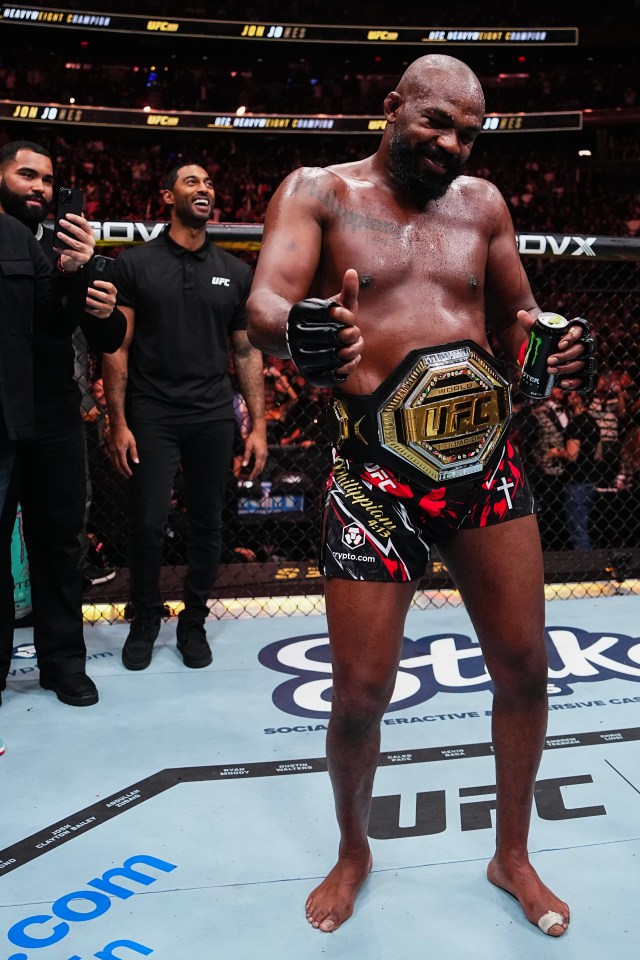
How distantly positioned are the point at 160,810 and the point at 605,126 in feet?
42.0

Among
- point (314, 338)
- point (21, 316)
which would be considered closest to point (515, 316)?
point (314, 338)

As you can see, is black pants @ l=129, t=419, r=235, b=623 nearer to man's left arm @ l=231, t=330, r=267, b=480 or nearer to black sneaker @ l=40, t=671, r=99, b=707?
man's left arm @ l=231, t=330, r=267, b=480

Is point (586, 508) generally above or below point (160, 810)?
above

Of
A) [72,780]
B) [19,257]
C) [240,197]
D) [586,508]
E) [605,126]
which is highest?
[605,126]

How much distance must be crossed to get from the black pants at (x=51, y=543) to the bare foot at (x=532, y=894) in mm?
1450

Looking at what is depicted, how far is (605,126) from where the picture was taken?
12547mm

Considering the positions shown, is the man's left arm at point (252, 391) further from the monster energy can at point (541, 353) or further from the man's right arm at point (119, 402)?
the monster energy can at point (541, 353)

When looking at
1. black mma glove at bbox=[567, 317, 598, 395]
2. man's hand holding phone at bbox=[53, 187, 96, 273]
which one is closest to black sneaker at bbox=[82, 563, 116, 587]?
man's hand holding phone at bbox=[53, 187, 96, 273]

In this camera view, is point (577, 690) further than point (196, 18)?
No

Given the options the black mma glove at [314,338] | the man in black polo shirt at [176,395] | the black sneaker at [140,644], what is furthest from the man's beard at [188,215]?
the black mma glove at [314,338]

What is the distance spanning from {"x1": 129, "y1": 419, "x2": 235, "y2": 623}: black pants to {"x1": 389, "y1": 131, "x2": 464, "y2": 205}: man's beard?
1.52 meters

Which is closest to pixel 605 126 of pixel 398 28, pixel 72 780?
pixel 398 28

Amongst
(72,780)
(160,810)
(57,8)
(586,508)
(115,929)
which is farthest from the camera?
(57,8)

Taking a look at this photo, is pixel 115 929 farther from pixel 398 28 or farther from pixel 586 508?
pixel 398 28
